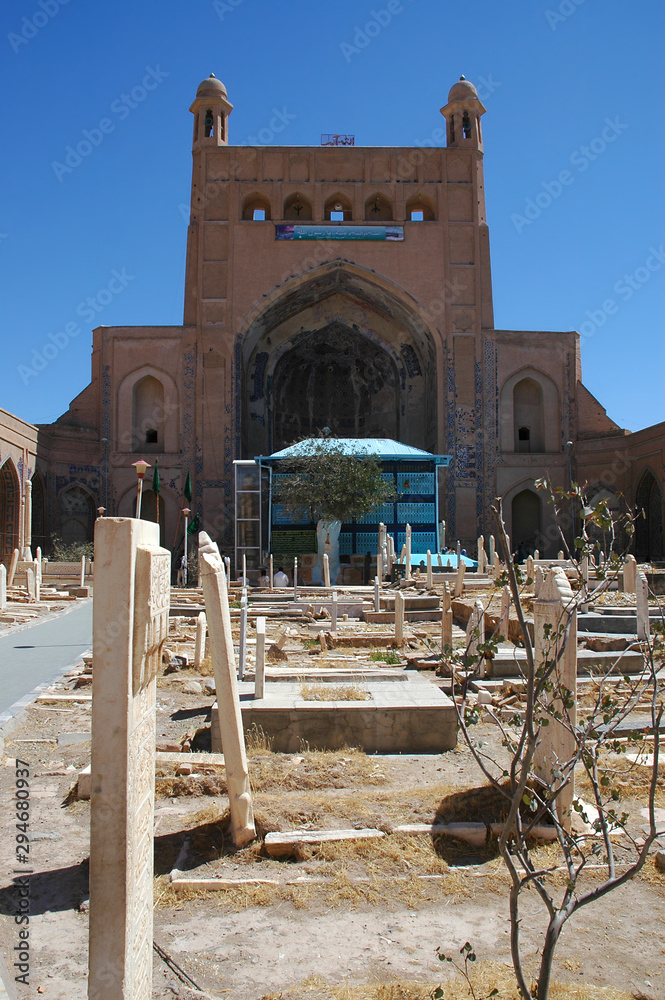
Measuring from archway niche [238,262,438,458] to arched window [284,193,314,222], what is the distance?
124 inches

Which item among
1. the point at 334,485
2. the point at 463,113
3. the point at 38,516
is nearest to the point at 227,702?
the point at 334,485

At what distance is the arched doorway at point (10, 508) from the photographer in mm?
23094

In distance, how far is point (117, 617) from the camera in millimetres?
2201

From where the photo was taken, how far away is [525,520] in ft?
92.4

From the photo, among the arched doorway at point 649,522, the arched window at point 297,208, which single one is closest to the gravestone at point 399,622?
the arched doorway at point 649,522

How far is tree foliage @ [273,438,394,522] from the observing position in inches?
866

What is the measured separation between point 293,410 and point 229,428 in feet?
18.7

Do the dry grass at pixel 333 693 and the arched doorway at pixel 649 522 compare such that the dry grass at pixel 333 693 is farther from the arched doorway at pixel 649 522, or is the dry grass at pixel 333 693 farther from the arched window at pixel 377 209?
the arched window at pixel 377 209

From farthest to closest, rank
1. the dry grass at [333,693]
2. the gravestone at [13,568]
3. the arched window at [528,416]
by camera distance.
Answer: the arched window at [528,416], the gravestone at [13,568], the dry grass at [333,693]

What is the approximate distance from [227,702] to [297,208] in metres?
29.1

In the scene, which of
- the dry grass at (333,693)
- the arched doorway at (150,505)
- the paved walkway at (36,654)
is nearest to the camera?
the dry grass at (333,693)

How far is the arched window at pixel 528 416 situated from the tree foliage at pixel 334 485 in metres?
7.41

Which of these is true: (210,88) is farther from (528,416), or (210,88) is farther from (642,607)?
(642,607)

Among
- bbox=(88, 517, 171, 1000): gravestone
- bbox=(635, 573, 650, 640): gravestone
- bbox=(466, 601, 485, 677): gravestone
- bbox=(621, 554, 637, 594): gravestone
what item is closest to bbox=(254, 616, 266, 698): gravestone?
bbox=(466, 601, 485, 677): gravestone
